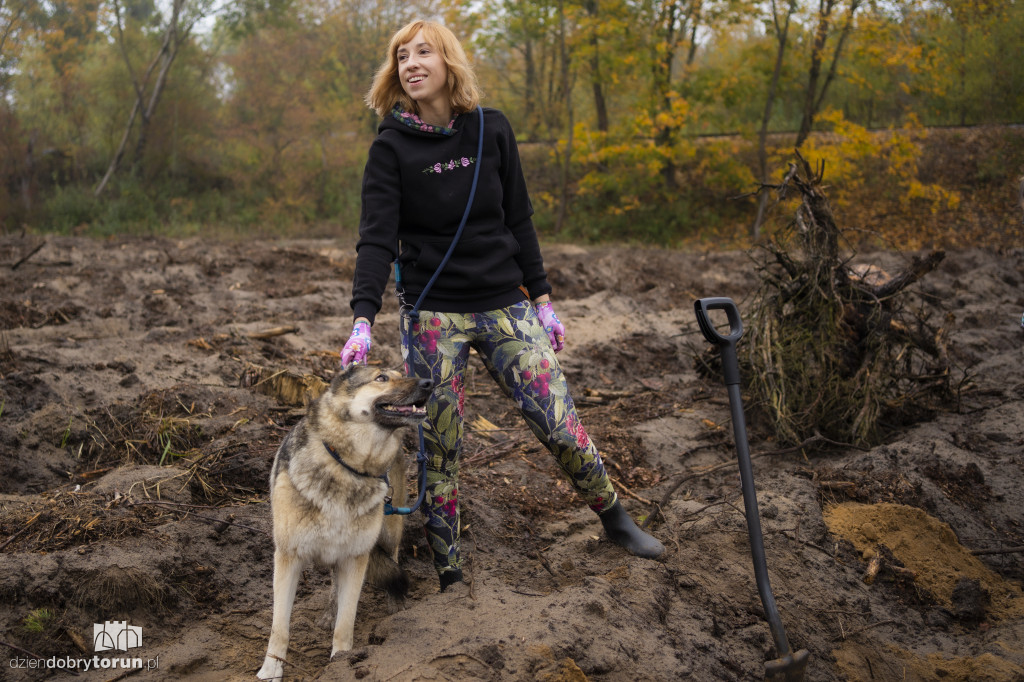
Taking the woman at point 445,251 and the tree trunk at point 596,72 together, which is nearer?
the woman at point 445,251

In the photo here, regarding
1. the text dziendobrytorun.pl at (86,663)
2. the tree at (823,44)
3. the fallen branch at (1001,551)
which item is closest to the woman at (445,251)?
the text dziendobrytorun.pl at (86,663)

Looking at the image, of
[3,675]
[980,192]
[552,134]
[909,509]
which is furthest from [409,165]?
[552,134]

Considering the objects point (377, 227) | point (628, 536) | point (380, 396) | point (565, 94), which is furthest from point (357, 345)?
point (565, 94)

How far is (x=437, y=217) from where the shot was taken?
323 centimetres

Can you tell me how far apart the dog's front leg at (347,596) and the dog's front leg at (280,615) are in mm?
204

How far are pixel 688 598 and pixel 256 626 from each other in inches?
82.1

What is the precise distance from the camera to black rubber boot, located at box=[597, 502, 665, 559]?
3.65 m

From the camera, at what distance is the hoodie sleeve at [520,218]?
344 centimetres

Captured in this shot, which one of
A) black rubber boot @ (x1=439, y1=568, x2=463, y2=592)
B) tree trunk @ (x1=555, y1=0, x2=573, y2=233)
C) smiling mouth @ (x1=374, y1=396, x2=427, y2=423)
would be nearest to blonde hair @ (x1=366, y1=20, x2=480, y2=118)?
smiling mouth @ (x1=374, y1=396, x2=427, y2=423)

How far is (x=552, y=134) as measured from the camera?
862 inches

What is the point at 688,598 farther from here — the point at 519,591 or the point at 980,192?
the point at 980,192

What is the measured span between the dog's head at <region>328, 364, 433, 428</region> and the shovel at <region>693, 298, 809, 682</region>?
123 cm

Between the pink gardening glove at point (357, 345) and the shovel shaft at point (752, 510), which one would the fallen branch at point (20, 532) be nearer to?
the pink gardening glove at point (357, 345)

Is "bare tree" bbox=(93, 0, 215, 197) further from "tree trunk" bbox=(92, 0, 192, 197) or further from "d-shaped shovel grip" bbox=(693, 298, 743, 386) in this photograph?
"d-shaped shovel grip" bbox=(693, 298, 743, 386)
